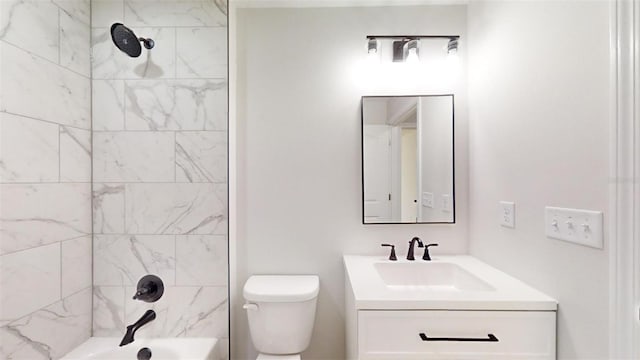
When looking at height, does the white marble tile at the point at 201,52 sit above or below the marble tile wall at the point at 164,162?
above

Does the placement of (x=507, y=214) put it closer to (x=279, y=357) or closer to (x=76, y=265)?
(x=279, y=357)

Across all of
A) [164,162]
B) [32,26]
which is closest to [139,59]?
[32,26]

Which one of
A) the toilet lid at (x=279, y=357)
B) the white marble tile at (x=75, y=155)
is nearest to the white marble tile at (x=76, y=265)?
the white marble tile at (x=75, y=155)

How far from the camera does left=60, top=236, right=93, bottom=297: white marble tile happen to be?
5.34 ft

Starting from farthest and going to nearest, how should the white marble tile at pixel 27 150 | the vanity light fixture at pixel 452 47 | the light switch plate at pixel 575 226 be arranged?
the vanity light fixture at pixel 452 47, the white marble tile at pixel 27 150, the light switch plate at pixel 575 226

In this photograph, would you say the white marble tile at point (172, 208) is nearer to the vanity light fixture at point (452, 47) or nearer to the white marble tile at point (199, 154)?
the white marble tile at point (199, 154)

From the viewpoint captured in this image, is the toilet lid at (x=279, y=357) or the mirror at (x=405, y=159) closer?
Answer: the toilet lid at (x=279, y=357)

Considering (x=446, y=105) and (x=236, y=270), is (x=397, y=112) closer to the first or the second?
(x=446, y=105)

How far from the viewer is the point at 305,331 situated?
1.66 metres

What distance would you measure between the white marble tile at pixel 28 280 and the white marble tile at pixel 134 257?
0.80ft

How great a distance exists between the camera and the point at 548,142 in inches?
47.5

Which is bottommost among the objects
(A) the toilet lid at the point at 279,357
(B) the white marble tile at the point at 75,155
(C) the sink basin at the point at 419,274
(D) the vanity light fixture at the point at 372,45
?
(A) the toilet lid at the point at 279,357

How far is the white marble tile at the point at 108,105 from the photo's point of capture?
1.80 m

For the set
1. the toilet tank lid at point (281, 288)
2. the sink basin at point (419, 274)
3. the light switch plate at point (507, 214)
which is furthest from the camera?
the sink basin at point (419, 274)
